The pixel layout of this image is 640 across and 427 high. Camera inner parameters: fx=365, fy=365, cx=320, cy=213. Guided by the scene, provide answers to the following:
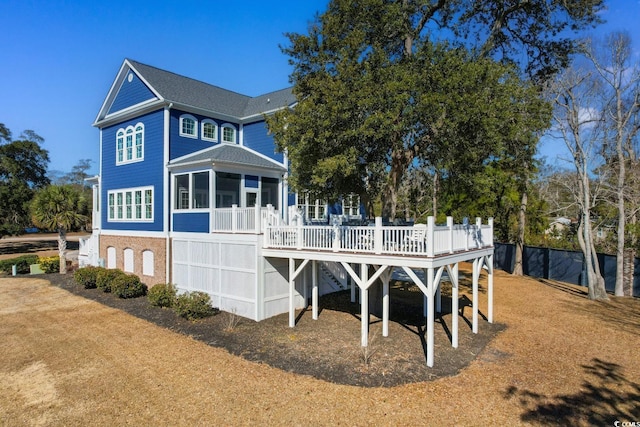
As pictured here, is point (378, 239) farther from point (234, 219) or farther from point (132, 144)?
point (132, 144)

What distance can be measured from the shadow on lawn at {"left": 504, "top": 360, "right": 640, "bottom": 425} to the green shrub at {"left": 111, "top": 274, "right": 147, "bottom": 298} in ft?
49.3

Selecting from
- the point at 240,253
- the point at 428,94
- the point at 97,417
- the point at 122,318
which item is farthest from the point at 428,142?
the point at 122,318

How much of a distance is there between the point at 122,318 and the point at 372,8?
44.4ft

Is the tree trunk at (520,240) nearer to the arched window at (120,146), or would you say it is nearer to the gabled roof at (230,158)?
the gabled roof at (230,158)

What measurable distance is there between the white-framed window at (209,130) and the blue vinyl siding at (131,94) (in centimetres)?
257

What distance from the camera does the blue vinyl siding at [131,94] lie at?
17819 mm

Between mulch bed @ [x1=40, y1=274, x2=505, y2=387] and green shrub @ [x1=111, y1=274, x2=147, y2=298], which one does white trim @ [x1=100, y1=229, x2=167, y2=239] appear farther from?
mulch bed @ [x1=40, y1=274, x2=505, y2=387]

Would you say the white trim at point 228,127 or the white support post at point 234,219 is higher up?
the white trim at point 228,127

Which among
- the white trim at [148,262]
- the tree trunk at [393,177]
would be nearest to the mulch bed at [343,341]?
the white trim at [148,262]

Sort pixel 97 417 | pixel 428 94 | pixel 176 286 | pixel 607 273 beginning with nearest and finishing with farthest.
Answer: pixel 97 417
pixel 428 94
pixel 176 286
pixel 607 273

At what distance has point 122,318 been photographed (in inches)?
531

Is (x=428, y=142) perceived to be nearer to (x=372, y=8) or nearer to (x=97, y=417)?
(x=372, y=8)

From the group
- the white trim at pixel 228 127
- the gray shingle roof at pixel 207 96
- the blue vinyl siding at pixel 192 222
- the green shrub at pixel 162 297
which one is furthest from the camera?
the white trim at pixel 228 127

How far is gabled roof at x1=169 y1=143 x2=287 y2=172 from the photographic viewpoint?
15.5 meters
